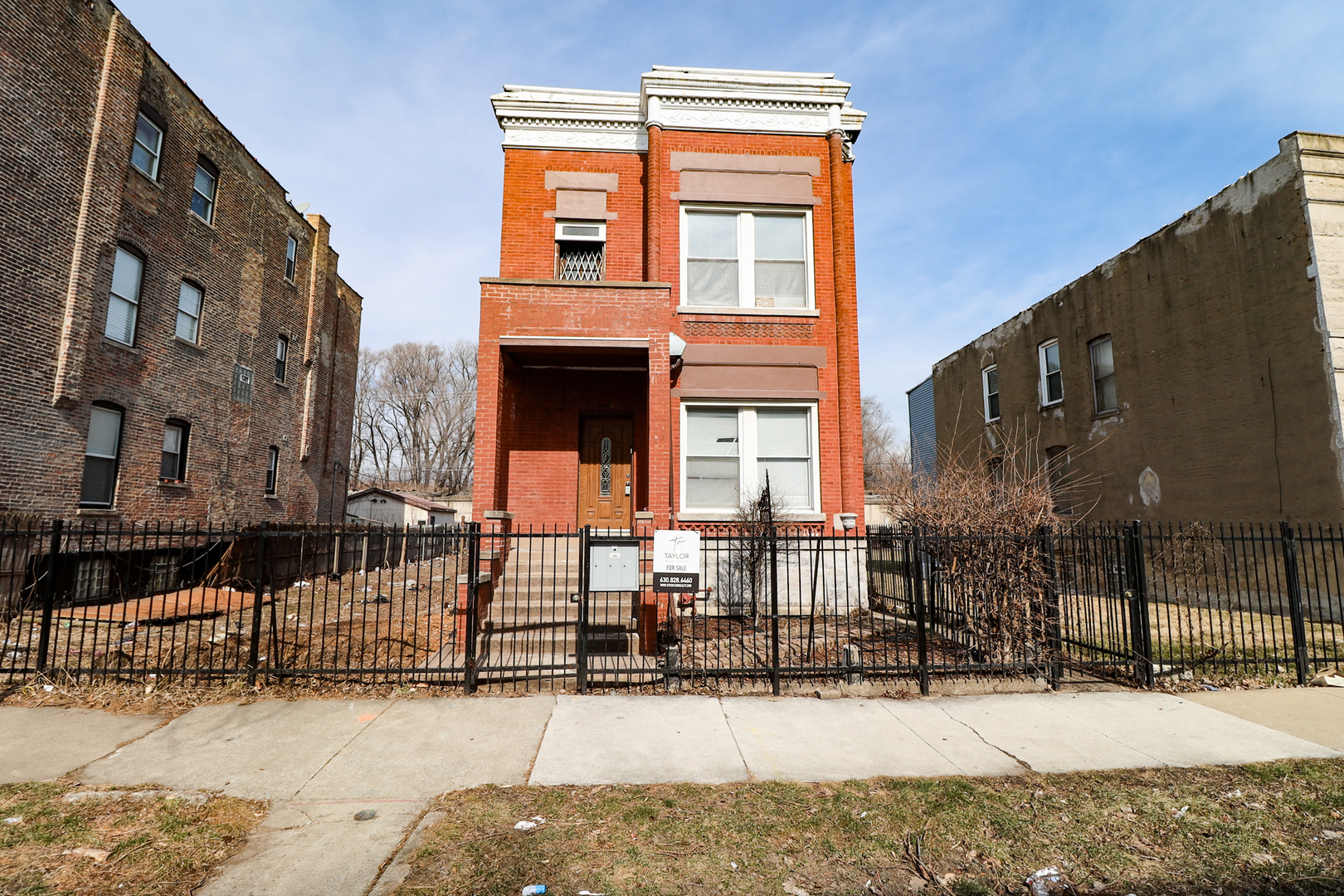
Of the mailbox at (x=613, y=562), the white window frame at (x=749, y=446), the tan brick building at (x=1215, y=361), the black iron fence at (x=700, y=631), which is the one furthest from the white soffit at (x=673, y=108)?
the mailbox at (x=613, y=562)

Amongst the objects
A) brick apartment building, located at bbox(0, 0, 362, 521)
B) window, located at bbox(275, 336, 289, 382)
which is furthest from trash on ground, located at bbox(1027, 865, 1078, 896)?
window, located at bbox(275, 336, 289, 382)

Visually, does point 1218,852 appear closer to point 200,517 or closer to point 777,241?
point 777,241

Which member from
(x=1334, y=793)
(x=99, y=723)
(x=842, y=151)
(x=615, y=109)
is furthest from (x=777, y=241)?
(x=99, y=723)

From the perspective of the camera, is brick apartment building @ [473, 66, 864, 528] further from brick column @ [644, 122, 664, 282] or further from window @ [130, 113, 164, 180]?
window @ [130, 113, 164, 180]

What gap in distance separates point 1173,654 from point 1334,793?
405cm

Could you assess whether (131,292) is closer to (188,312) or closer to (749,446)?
(188,312)

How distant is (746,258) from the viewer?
1183 centimetres

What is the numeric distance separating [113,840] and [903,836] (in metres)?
4.88

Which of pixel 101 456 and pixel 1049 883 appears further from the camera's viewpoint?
pixel 101 456

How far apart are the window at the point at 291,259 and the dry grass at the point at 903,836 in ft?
74.9

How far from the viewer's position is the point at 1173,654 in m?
8.10

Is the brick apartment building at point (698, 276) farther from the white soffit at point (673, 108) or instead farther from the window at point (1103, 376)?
the window at point (1103, 376)

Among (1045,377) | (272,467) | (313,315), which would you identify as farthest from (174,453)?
(1045,377)

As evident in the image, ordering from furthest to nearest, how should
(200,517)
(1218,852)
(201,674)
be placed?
(200,517), (201,674), (1218,852)
